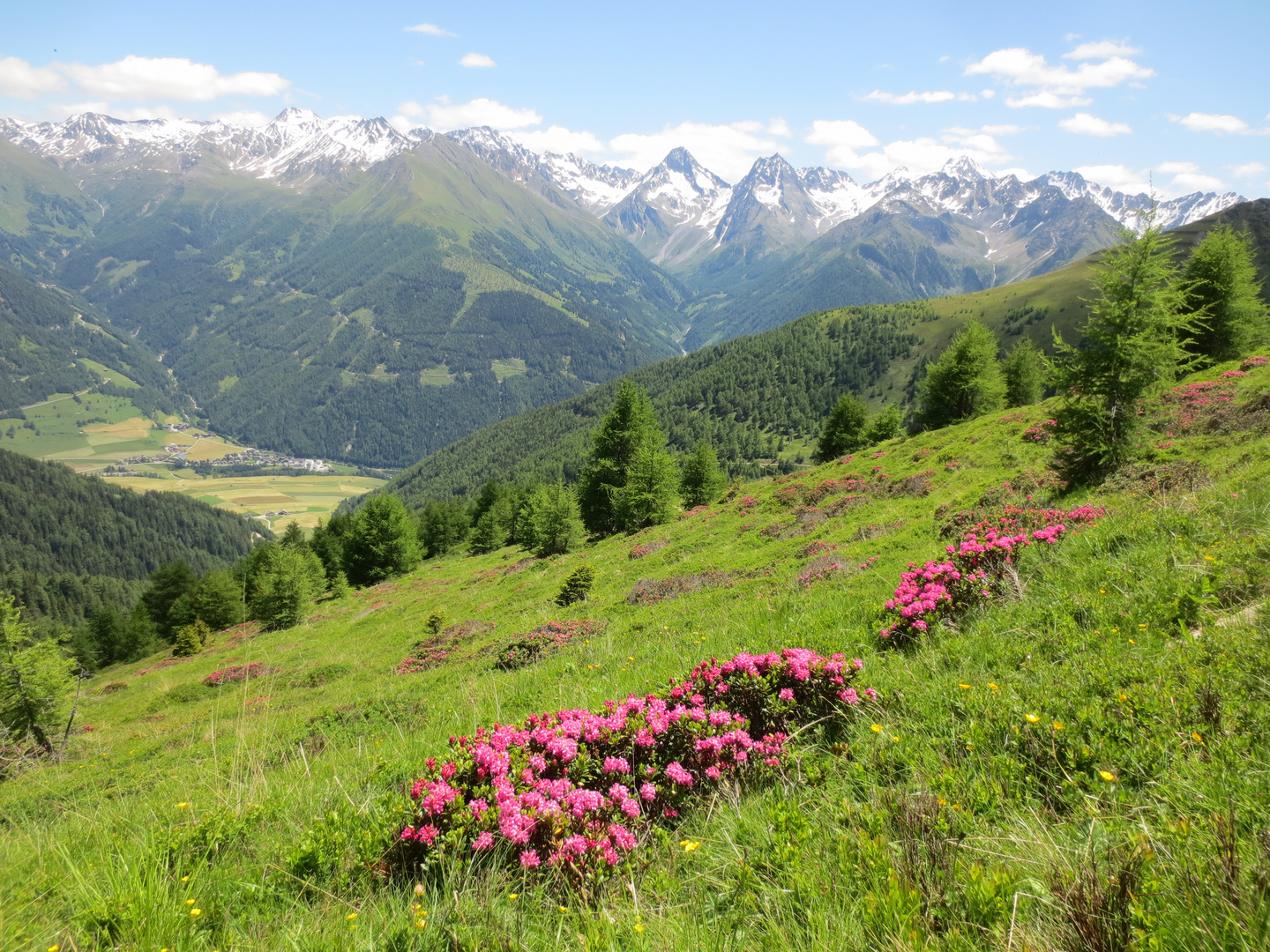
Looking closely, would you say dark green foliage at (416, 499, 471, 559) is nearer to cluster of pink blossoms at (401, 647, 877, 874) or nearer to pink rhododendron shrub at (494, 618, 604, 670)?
pink rhododendron shrub at (494, 618, 604, 670)

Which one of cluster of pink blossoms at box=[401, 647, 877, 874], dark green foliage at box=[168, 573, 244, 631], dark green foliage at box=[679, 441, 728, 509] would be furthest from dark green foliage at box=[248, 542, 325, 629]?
cluster of pink blossoms at box=[401, 647, 877, 874]

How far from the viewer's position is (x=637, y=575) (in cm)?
2103

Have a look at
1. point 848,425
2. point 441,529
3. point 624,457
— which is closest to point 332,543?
point 441,529

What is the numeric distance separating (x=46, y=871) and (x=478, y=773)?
298cm

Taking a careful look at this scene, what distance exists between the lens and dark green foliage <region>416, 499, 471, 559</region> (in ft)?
259

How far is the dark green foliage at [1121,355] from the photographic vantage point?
13266mm

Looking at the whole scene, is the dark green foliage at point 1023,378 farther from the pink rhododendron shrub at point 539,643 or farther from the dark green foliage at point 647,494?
the pink rhododendron shrub at point 539,643

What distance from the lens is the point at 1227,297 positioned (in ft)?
93.4

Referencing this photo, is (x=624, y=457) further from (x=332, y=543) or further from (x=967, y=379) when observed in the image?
(x=332, y=543)

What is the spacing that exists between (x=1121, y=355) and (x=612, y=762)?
54.6 feet

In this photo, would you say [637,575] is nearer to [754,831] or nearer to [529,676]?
[529,676]

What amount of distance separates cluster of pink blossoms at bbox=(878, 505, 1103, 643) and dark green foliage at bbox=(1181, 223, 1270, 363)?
32.7m

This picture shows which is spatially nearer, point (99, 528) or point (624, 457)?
point (624, 457)

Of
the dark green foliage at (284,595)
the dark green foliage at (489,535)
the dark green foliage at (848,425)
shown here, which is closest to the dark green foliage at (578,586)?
the dark green foliage at (284,595)
